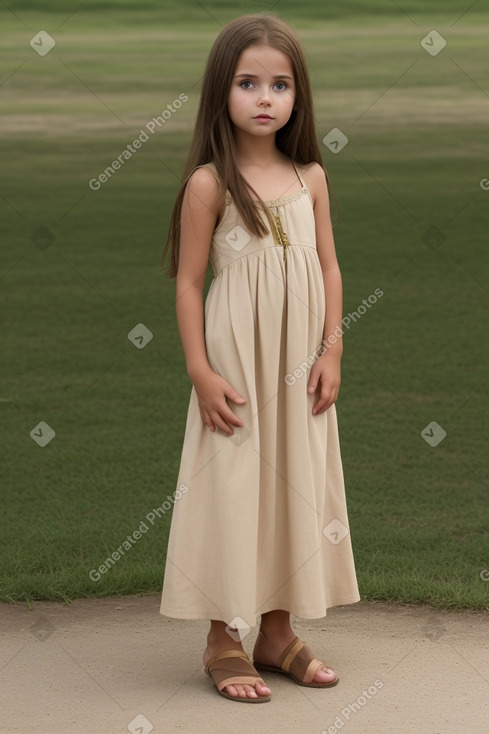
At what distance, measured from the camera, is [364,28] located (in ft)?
46.7

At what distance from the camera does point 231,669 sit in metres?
3.20

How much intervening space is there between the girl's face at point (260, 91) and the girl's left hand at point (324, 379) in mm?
598

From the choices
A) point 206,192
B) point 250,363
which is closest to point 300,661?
point 250,363

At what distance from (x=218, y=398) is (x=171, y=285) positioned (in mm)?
5914

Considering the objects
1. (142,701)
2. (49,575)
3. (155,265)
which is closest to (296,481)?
(142,701)

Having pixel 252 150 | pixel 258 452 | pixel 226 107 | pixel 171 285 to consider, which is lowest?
pixel 258 452

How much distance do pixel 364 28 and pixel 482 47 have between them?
5.14 feet

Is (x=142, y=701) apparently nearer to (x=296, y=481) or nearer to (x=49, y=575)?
(x=296, y=481)

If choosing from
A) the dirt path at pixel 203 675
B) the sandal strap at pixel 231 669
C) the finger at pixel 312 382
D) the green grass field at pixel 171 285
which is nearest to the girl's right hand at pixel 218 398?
the finger at pixel 312 382

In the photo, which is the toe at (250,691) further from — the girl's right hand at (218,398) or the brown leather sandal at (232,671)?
the girl's right hand at (218,398)

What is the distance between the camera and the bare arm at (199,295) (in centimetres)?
312

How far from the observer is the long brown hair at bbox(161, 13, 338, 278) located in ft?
10.2

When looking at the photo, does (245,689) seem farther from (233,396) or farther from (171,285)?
(171,285)

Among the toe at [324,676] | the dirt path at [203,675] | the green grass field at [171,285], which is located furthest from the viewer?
the green grass field at [171,285]
